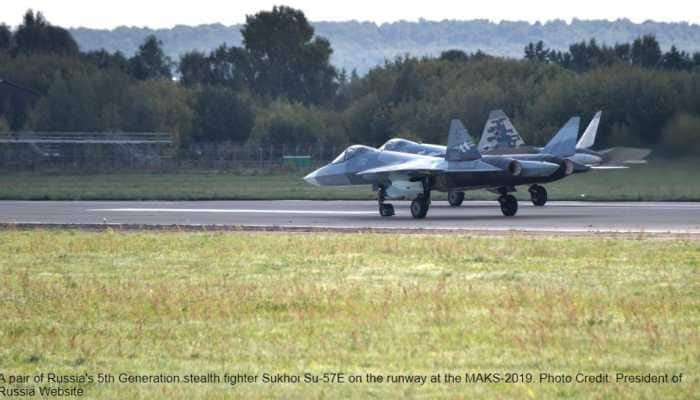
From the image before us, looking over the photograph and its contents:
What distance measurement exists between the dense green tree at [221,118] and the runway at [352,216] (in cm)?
4804

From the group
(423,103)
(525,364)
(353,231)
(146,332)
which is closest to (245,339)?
(146,332)

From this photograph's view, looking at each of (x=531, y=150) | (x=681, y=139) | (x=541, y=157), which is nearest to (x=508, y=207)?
(x=541, y=157)

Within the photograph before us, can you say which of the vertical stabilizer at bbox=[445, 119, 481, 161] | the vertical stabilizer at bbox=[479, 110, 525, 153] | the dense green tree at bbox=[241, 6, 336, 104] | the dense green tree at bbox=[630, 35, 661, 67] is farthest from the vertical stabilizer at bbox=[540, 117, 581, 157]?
the dense green tree at bbox=[241, 6, 336, 104]

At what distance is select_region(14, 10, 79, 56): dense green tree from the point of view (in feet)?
377

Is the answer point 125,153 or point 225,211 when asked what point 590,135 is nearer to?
point 225,211

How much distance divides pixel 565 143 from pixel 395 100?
143ft

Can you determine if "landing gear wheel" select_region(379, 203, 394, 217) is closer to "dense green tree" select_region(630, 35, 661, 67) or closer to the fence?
the fence

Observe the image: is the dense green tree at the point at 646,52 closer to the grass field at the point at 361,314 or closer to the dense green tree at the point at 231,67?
the dense green tree at the point at 231,67

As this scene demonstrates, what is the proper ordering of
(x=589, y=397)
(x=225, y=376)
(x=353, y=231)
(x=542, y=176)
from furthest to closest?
(x=542, y=176) < (x=353, y=231) < (x=225, y=376) < (x=589, y=397)

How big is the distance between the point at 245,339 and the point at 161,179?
48821 mm

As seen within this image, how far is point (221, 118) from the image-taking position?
302 feet

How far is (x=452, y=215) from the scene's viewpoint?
34.6 meters

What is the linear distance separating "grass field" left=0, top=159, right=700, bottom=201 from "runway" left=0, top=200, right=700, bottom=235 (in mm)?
2278

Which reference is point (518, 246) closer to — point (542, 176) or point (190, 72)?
point (542, 176)
